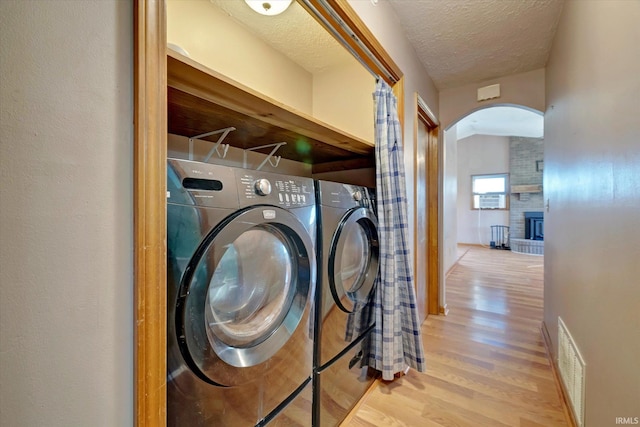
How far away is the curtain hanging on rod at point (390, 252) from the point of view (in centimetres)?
146

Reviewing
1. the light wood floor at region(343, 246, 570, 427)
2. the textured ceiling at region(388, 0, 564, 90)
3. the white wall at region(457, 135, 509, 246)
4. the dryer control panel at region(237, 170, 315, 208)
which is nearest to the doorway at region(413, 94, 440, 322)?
the light wood floor at region(343, 246, 570, 427)

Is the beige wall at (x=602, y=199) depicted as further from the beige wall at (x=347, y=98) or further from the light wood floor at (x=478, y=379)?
the beige wall at (x=347, y=98)

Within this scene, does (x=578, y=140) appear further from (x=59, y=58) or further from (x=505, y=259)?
(x=505, y=259)

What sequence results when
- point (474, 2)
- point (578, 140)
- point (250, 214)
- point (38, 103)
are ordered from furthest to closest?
point (474, 2)
point (578, 140)
point (250, 214)
point (38, 103)

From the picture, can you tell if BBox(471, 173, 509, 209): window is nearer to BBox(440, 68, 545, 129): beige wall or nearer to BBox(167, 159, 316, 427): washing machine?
BBox(440, 68, 545, 129): beige wall

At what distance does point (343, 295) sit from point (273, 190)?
653mm

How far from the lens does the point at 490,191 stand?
7.27 metres

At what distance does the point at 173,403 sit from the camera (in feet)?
2.00

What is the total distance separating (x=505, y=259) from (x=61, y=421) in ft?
21.8

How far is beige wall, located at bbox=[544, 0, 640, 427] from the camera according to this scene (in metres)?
0.75

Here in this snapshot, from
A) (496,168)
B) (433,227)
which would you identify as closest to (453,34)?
(433,227)

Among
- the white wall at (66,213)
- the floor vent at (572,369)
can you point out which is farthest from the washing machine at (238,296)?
the floor vent at (572,369)

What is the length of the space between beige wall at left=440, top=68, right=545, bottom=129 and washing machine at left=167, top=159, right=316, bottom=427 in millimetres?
2398

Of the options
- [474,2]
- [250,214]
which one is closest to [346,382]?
[250,214]
